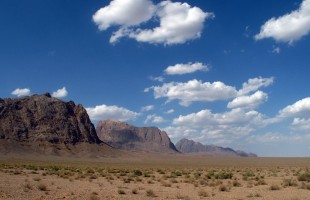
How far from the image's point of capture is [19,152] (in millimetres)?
147250

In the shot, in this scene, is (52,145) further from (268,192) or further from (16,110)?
(268,192)

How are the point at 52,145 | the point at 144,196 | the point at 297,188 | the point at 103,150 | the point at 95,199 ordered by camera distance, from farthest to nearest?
the point at 103,150 → the point at 52,145 → the point at 297,188 → the point at 144,196 → the point at 95,199

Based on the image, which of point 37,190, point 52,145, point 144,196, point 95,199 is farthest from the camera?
point 52,145

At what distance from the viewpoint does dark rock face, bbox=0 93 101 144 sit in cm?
16738

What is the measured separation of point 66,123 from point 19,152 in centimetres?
3952

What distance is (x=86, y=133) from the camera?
190125 millimetres

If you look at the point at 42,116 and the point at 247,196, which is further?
the point at 42,116

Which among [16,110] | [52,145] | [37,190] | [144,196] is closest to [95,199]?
[144,196]

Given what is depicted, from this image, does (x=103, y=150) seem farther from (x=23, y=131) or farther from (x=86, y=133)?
(x=23, y=131)

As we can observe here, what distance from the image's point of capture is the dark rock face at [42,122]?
16738cm

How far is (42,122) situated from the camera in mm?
178500

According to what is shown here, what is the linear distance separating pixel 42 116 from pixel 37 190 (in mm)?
160083

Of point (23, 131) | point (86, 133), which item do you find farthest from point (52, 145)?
point (86, 133)

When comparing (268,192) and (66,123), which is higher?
(66,123)
